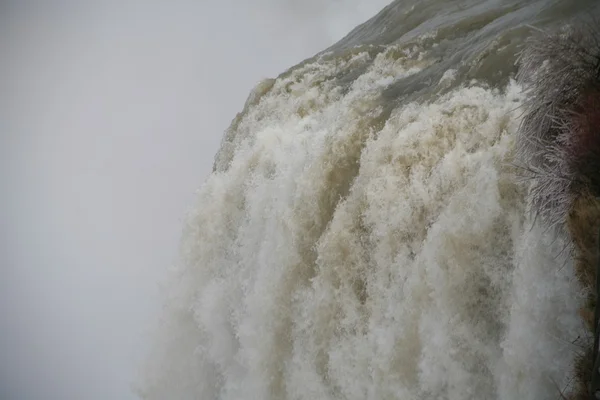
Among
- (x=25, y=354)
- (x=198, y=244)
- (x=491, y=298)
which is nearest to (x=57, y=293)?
(x=25, y=354)

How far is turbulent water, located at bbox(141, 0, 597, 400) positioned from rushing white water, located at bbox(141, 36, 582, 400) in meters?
0.03

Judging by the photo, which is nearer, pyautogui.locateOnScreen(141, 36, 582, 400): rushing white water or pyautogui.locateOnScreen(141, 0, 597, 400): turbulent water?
pyautogui.locateOnScreen(141, 36, 582, 400): rushing white water

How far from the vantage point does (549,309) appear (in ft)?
22.0

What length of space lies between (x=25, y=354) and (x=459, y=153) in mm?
157417

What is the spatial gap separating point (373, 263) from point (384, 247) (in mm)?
462

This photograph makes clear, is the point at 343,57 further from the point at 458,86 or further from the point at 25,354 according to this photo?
the point at 25,354

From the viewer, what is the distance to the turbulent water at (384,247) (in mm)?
7840

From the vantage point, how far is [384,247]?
1002 centimetres

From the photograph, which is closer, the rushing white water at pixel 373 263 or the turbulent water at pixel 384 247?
the rushing white water at pixel 373 263

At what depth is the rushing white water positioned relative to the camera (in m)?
7.69

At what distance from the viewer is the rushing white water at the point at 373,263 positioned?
25.2 feet

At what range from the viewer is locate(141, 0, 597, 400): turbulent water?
7.84 metres

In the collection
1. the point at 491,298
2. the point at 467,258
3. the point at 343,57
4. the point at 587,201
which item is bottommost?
the point at 491,298

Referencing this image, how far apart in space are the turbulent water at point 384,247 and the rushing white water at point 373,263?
0.03 m
